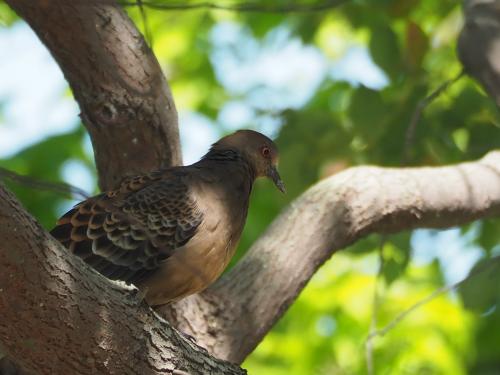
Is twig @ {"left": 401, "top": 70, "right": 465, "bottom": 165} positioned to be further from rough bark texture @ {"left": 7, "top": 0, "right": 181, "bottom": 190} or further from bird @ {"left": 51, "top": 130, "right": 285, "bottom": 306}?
rough bark texture @ {"left": 7, "top": 0, "right": 181, "bottom": 190}

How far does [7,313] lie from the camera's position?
2.85 m

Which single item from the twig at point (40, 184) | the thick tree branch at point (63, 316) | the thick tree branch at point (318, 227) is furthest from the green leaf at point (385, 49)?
the thick tree branch at point (63, 316)

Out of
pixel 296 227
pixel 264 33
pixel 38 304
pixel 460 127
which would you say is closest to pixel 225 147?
pixel 296 227

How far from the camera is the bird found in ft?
14.0

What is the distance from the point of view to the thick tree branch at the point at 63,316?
9.20 feet

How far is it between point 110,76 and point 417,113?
5.40ft

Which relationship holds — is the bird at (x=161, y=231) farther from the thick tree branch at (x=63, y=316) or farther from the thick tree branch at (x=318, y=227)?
the thick tree branch at (x=63, y=316)

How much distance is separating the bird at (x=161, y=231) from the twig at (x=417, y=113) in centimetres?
108

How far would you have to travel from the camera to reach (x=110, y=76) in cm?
445

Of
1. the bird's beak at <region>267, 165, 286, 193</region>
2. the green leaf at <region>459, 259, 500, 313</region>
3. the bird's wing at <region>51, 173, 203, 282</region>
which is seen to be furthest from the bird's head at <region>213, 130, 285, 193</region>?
the green leaf at <region>459, 259, 500, 313</region>

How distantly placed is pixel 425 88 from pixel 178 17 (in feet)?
12.4

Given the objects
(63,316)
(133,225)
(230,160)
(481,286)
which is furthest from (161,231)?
(481,286)

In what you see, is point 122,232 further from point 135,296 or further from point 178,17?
point 178,17

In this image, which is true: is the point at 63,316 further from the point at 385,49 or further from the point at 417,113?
the point at 385,49
